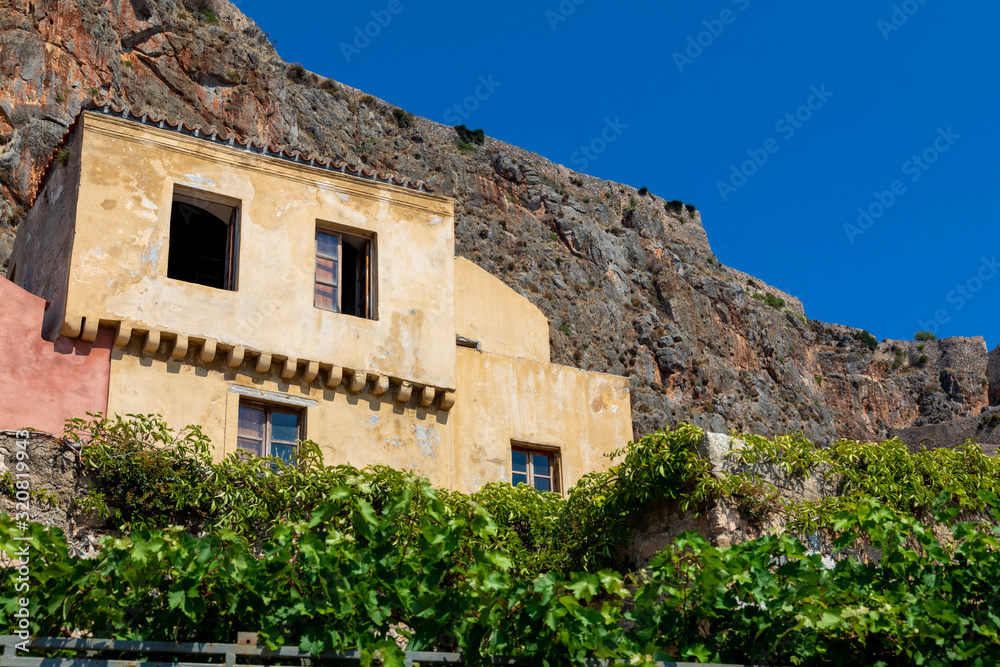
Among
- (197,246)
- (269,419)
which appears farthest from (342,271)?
(269,419)

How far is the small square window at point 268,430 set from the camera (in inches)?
496

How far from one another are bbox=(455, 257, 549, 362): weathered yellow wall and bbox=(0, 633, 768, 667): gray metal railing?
10359mm

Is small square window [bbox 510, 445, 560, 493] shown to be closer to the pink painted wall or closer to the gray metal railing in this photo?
the pink painted wall

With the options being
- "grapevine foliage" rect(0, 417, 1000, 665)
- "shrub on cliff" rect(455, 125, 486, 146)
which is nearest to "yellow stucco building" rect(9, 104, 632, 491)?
"grapevine foliage" rect(0, 417, 1000, 665)

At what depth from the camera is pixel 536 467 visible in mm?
15094

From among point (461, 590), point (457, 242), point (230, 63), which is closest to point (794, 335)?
point (457, 242)

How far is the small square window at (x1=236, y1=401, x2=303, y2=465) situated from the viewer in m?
12.6

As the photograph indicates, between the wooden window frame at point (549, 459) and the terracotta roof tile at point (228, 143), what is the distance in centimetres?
423

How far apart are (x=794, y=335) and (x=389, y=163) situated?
31.1m

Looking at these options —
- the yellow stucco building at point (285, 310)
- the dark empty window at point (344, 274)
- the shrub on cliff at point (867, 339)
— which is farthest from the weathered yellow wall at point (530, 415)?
the shrub on cliff at point (867, 339)

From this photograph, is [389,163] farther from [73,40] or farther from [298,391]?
[298,391]

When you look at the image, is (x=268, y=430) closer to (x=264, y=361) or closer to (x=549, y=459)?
(x=264, y=361)

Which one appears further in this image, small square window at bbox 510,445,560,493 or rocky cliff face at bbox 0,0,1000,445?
rocky cliff face at bbox 0,0,1000,445

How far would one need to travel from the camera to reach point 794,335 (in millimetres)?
66750
